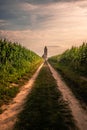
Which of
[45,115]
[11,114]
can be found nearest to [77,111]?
[45,115]

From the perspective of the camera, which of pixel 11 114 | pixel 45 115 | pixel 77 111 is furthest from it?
pixel 77 111

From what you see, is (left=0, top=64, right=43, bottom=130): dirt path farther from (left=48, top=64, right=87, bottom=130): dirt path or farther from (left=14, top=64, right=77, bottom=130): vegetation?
(left=48, top=64, right=87, bottom=130): dirt path

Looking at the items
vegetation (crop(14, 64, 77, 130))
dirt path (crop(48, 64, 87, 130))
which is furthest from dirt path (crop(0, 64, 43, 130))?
dirt path (crop(48, 64, 87, 130))

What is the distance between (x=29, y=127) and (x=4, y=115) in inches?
102

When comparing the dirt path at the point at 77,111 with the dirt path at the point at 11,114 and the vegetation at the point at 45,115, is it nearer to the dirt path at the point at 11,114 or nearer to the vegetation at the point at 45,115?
the vegetation at the point at 45,115

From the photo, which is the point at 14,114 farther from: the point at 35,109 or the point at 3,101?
the point at 3,101

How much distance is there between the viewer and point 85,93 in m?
16.6

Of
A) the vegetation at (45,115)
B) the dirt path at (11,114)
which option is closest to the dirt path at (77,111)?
the vegetation at (45,115)

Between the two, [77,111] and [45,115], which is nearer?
[45,115]

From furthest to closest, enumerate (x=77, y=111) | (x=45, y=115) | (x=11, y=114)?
(x=77, y=111)
(x=11, y=114)
(x=45, y=115)

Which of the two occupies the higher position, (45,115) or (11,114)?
(45,115)

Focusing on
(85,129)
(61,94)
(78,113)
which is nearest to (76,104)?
(78,113)

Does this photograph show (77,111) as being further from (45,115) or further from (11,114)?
(11,114)

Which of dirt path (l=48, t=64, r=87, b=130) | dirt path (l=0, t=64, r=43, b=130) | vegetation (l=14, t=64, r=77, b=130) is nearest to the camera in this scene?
vegetation (l=14, t=64, r=77, b=130)
